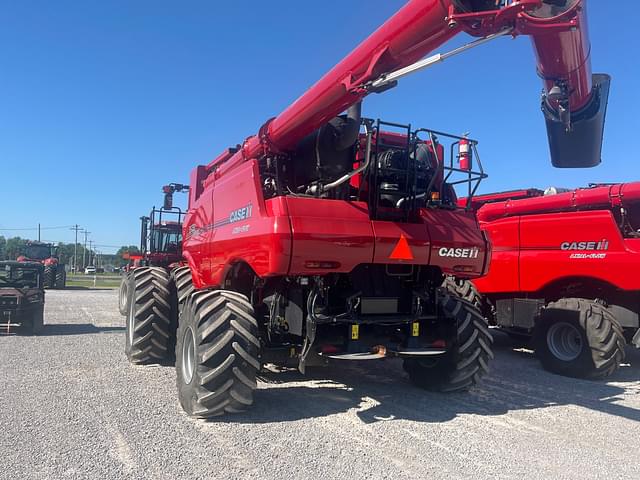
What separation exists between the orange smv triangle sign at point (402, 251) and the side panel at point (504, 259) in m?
4.53

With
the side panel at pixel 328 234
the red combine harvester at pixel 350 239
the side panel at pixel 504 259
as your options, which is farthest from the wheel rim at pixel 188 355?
the side panel at pixel 504 259

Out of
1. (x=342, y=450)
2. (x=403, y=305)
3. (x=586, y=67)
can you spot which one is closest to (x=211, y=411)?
(x=342, y=450)

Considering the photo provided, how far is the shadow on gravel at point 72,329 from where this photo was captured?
10730 mm

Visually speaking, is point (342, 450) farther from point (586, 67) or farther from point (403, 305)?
point (586, 67)

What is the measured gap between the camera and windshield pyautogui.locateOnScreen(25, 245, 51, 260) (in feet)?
88.9

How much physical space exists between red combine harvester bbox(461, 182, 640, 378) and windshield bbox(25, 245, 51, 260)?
80.9ft

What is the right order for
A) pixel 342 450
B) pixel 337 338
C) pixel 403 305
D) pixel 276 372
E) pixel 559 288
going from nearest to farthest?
pixel 342 450, pixel 337 338, pixel 403 305, pixel 276 372, pixel 559 288

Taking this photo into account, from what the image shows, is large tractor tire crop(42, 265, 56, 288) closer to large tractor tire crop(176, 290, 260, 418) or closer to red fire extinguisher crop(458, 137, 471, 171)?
large tractor tire crop(176, 290, 260, 418)

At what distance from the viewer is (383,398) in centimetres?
600

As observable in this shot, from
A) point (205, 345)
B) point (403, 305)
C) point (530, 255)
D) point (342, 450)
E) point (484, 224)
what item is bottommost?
point (342, 450)

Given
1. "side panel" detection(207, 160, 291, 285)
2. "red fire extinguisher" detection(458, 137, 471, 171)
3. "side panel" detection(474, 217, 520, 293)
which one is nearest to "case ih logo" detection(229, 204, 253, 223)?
"side panel" detection(207, 160, 291, 285)

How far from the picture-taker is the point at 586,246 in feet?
27.0

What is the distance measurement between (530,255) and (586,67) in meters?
4.66

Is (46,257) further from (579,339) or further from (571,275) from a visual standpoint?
(579,339)
